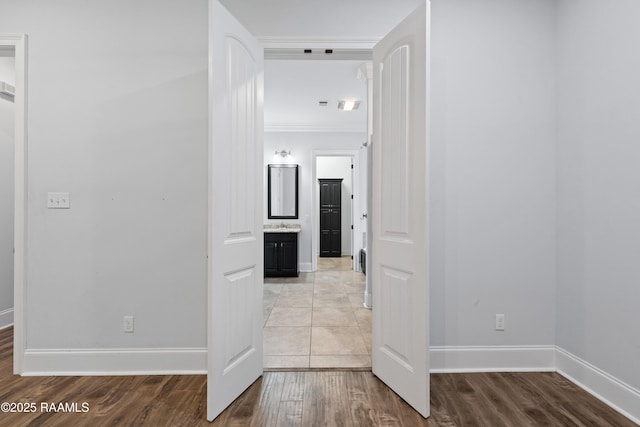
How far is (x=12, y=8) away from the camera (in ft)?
8.16

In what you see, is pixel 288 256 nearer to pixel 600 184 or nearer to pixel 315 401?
pixel 315 401

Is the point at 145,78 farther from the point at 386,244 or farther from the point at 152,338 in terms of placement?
the point at 386,244

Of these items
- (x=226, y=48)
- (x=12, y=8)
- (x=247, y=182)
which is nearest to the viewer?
(x=226, y=48)

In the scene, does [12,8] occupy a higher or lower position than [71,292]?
higher

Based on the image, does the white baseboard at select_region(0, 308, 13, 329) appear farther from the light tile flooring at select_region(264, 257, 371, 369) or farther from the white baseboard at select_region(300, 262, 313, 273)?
the white baseboard at select_region(300, 262, 313, 273)

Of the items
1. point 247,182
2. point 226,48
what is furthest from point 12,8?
point 247,182

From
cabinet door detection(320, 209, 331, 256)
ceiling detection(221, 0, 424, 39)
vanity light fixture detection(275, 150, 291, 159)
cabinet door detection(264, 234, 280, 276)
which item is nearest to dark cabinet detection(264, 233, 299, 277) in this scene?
cabinet door detection(264, 234, 280, 276)

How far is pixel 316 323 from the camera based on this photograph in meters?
3.60

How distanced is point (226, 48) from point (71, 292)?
204cm

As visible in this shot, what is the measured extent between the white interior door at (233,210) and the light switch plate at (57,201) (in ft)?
4.46

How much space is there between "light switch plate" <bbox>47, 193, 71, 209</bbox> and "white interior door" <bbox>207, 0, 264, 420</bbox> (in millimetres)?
1358

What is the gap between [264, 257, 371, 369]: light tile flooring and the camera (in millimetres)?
2705

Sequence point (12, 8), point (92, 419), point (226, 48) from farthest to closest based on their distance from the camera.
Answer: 1. point (12, 8)
2. point (226, 48)
3. point (92, 419)

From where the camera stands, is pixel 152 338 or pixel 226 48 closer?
pixel 226 48
